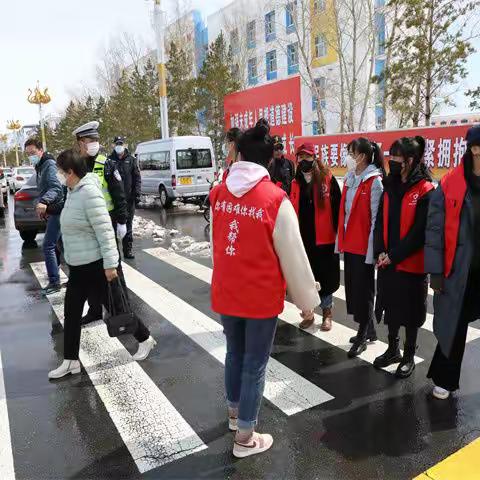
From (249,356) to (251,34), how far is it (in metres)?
35.6

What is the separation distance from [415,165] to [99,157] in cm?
355

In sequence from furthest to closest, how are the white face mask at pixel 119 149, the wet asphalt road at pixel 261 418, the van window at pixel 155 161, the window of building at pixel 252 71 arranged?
the window of building at pixel 252 71 < the van window at pixel 155 161 < the white face mask at pixel 119 149 < the wet asphalt road at pixel 261 418

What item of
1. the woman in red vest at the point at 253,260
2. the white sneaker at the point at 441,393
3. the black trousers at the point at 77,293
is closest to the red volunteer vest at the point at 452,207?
the white sneaker at the point at 441,393

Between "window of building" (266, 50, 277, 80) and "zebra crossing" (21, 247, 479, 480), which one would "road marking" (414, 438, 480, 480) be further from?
"window of building" (266, 50, 277, 80)

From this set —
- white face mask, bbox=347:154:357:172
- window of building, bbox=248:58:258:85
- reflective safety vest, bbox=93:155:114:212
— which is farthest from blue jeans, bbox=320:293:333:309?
window of building, bbox=248:58:258:85

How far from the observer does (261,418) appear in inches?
124

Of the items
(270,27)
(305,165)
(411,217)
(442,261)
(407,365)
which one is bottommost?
(407,365)

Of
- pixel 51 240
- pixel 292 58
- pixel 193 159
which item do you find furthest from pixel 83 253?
pixel 292 58

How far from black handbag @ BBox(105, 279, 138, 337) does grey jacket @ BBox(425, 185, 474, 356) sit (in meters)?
2.32

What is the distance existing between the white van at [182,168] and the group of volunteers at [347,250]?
37.3ft

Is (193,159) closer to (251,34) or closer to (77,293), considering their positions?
(77,293)

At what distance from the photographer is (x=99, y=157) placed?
18.0 feet

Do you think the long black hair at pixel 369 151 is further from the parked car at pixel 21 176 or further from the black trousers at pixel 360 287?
the parked car at pixel 21 176

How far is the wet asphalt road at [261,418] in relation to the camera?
2.69 meters
